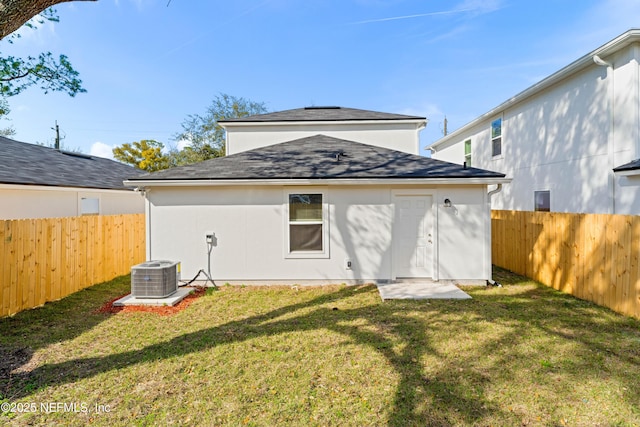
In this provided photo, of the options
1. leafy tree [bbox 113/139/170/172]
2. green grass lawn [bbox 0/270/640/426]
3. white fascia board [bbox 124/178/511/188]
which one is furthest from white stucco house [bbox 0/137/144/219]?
leafy tree [bbox 113/139/170/172]

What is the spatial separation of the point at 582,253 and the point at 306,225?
6.31 m

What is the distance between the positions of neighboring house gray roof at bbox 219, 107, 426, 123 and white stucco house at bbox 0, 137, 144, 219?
5.55 meters

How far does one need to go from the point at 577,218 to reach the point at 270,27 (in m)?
13.2

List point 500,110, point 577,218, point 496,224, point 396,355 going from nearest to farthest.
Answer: point 396,355 < point 577,218 < point 496,224 < point 500,110

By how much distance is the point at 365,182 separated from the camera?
720 cm

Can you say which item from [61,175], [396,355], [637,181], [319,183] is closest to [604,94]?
[637,181]

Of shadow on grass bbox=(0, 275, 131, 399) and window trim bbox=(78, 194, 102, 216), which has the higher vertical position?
window trim bbox=(78, 194, 102, 216)

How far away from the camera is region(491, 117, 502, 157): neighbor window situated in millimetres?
12625

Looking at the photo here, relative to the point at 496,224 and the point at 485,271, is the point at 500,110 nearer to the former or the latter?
the point at 496,224

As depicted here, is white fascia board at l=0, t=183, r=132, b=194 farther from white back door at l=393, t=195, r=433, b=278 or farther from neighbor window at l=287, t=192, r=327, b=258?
white back door at l=393, t=195, r=433, b=278

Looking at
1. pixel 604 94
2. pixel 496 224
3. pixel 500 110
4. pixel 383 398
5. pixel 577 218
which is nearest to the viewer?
pixel 383 398

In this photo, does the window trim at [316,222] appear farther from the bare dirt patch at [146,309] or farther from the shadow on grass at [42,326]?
the shadow on grass at [42,326]

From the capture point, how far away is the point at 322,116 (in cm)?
1251

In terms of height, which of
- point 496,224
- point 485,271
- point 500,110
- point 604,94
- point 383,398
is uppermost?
point 500,110
